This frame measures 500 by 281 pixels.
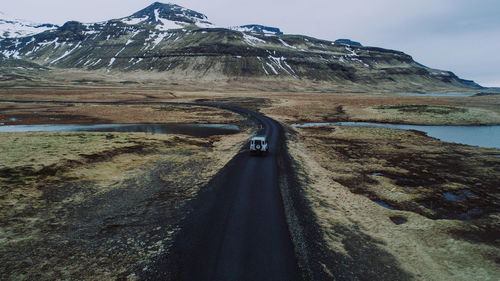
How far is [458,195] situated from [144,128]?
4869 cm

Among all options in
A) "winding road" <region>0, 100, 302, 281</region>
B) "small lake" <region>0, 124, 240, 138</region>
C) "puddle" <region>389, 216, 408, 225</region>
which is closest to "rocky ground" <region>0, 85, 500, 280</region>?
"puddle" <region>389, 216, 408, 225</region>

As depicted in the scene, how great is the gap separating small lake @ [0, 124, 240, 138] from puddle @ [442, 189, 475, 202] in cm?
3306

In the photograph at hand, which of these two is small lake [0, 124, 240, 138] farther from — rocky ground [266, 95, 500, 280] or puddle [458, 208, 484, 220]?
puddle [458, 208, 484, 220]

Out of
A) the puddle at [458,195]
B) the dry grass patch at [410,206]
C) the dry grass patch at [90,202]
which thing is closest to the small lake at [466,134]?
the dry grass patch at [410,206]

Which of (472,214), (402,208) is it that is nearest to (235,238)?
(402,208)

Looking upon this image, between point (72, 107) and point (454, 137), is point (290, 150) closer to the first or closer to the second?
point (454, 137)

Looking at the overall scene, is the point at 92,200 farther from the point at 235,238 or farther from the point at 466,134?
the point at 466,134

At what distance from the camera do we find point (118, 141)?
32.8m

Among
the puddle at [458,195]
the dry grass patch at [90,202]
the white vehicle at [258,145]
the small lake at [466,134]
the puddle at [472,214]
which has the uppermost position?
the small lake at [466,134]

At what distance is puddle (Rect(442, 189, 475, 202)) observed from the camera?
748 inches

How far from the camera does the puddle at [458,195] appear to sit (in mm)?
19000

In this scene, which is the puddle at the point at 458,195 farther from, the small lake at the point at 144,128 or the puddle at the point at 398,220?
the small lake at the point at 144,128

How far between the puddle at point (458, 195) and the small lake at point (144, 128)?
1301 inches

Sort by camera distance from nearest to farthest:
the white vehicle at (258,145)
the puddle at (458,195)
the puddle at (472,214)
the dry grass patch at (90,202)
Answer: the dry grass patch at (90,202) → the puddle at (472,214) → the puddle at (458,195) → the white vehicle at (258,145)
